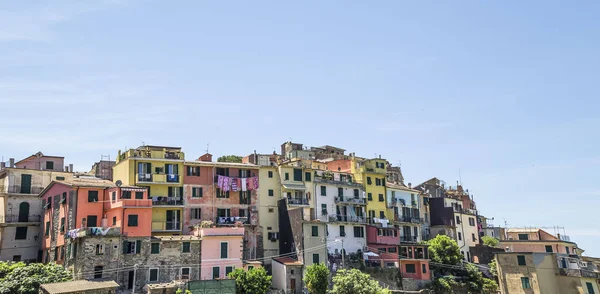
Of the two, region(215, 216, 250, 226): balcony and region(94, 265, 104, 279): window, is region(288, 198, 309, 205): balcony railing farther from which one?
region(94, 265, 104, 279): window

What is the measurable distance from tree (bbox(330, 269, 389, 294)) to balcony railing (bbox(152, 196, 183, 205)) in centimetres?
1811

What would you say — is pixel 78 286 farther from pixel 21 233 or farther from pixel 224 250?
pixel 21 233

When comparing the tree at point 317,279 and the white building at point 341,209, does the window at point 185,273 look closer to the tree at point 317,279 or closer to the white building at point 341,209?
the tree at point 317,279

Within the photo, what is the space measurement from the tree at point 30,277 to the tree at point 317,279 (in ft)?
70.5

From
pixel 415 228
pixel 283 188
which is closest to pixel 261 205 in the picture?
pixel 283 188

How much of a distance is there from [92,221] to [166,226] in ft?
26.7

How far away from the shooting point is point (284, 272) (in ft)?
188

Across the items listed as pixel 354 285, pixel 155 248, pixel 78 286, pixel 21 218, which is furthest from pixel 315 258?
pixel 21 218

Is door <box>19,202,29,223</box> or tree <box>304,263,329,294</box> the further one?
door <box>19,202,29,223</box>

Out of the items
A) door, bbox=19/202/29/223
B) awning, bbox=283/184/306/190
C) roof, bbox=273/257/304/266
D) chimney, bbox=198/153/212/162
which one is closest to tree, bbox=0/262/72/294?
door, bbox=19/202/29/223

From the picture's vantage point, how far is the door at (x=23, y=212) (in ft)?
197

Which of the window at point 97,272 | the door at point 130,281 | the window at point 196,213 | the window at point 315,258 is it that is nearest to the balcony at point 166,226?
the window at point 196,213

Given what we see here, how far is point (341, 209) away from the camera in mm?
69375

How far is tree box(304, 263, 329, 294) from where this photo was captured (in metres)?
54.5
